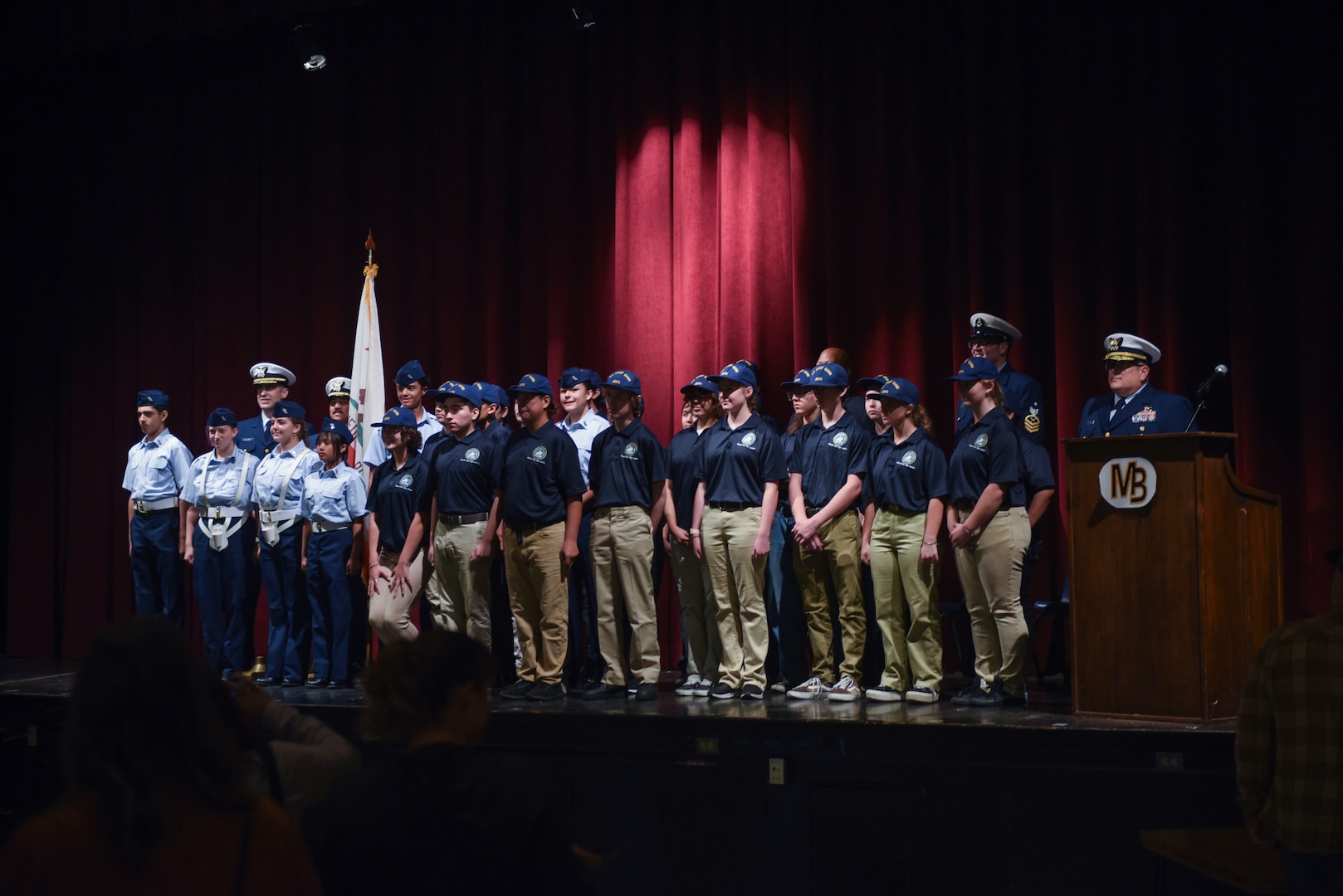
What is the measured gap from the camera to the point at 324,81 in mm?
8609

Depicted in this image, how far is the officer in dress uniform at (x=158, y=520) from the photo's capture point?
700 centimetres

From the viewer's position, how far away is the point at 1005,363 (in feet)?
19.5

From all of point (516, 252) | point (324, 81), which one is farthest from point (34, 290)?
point (516, 252)

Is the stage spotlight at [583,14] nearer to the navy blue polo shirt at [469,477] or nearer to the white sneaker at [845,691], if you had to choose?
the navy blue polo shirt at [469,477]

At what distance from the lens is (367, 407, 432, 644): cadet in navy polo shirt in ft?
19.5

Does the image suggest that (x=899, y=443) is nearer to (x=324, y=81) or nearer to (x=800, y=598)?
(x=800, y=598)

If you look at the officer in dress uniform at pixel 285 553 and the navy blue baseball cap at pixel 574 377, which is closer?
the navy blue baseball cap at pixel 574 377

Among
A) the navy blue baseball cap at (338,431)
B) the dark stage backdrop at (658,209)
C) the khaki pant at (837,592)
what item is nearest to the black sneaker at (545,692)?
the khaki pant at (837,592)

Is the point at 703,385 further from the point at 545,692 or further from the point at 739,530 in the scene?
the point at 545,692

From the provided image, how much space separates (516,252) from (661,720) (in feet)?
13.6

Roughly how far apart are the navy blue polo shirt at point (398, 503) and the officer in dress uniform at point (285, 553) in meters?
0.60

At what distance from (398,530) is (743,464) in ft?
5.95

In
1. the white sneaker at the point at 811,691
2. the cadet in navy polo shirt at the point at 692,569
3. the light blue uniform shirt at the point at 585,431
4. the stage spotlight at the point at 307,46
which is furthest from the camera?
the stage spotlight at the point at 307,46

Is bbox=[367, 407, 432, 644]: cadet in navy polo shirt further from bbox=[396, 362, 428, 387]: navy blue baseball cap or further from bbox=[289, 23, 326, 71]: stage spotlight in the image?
bbox=[289, 23, 326, 71]: stage spotlight
